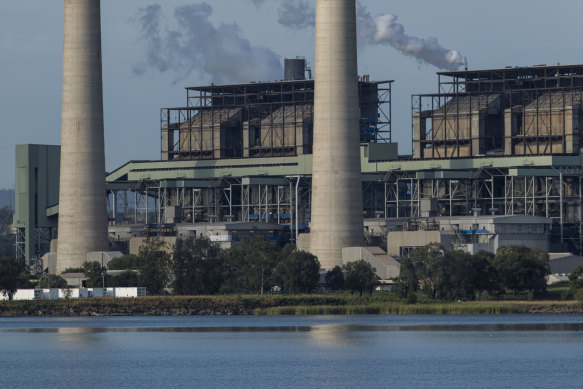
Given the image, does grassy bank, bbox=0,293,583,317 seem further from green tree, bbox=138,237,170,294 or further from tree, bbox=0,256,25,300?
green tree, bbox=138,237,170,294

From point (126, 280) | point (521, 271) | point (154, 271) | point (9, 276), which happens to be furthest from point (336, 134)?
point (9, 276)

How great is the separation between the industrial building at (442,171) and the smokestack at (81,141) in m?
14.4

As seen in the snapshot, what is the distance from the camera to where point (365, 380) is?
8262 cm

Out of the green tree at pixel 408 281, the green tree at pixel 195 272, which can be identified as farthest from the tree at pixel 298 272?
the green tree at pixel 408 281

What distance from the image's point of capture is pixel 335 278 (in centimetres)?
15262

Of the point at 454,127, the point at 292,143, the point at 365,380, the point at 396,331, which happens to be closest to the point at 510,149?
the point at 454,127

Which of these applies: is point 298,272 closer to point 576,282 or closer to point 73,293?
point 73,293

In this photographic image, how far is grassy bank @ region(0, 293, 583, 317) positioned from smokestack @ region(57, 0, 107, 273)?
2377cm

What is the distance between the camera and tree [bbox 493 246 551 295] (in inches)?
5482

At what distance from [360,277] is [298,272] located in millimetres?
6397

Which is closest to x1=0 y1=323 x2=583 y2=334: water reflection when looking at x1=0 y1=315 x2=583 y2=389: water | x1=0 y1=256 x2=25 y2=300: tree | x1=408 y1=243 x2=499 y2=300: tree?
x1=0 y1=315 x2=583 y2=389: water

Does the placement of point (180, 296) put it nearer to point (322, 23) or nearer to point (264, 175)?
point (322, 23)

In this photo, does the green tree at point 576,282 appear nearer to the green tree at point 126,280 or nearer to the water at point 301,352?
the water at point 301,352

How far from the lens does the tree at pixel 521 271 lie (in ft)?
457
